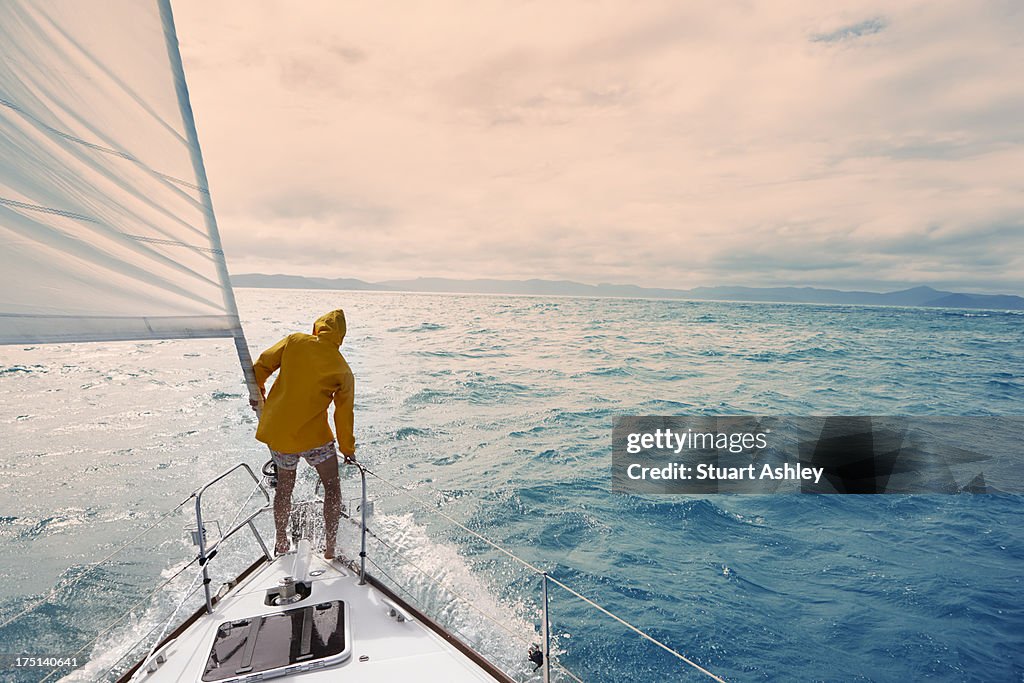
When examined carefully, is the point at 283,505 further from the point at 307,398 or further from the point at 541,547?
the point at 541,547

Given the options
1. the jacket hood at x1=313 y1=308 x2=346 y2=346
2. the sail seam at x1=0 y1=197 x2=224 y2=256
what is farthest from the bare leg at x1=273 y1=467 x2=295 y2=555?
the sail seam at x1=0 y1=197 x2=224 y2=256

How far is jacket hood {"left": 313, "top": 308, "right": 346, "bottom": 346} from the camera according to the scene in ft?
9.37

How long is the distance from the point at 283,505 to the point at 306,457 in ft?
1.47

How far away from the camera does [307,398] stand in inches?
109

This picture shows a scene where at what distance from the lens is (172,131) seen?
2.85 metres

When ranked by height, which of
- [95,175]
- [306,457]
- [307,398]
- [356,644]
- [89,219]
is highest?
[95,175]

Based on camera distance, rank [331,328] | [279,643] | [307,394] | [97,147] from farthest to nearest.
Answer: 1. [331,328]
2. [307,394]
3. [97,147]
4. [279,643]

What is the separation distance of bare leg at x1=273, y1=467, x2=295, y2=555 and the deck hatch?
63 cm

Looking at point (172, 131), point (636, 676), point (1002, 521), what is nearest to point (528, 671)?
point (636, 676)

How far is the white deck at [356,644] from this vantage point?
2.17 meters

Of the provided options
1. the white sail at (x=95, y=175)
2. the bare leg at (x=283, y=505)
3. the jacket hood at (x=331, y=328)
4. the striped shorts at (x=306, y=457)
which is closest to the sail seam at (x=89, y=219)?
the white sail at (x=95, y=175)

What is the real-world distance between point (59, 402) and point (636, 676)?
1403 cm

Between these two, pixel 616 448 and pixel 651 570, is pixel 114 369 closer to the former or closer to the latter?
pixel 616 448

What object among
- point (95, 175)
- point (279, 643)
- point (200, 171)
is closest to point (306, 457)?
point (279, 643)
